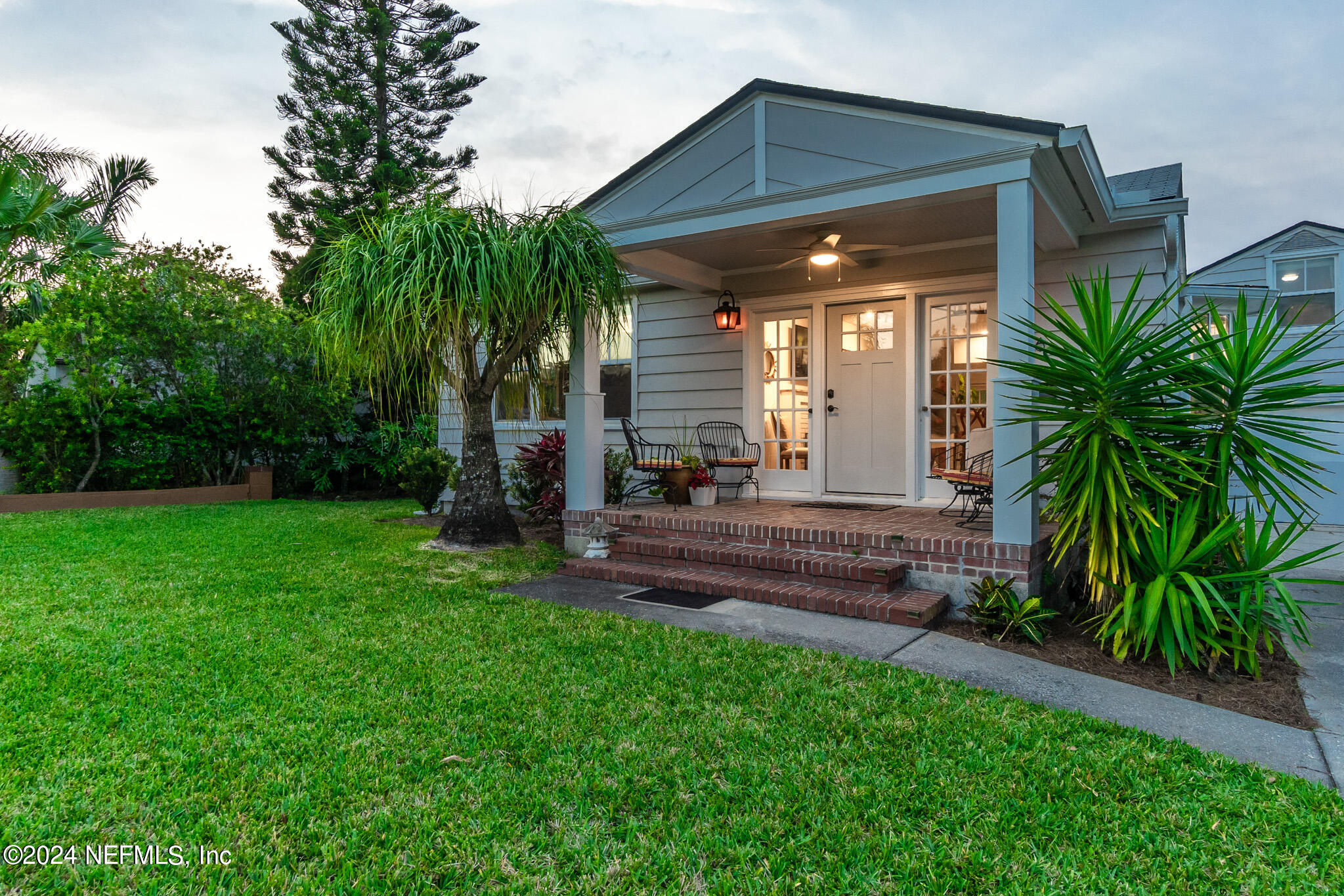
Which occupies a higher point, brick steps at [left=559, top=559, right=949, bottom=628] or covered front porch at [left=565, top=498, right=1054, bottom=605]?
covered front porch at [left=565, top=498, right=1054, bottom=605]

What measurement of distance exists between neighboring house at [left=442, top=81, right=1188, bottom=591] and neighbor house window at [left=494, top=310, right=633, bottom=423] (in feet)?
0.34

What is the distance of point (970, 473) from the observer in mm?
4555

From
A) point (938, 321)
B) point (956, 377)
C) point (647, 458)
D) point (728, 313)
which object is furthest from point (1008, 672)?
point (647, 458)

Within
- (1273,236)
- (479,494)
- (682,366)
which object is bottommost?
(479,494)

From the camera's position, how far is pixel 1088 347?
3.32 m

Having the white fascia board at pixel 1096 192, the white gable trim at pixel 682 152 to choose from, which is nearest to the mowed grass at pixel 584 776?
the white fascia board at pixel 1096 192

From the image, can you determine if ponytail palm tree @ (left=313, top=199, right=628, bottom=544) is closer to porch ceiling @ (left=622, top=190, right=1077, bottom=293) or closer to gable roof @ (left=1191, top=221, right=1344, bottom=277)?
porch ceiling @ (left=622, top=190, right=1077, bottom=293)

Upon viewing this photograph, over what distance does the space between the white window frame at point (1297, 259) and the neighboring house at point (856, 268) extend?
22.2 ft

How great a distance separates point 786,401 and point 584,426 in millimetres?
A: 2142

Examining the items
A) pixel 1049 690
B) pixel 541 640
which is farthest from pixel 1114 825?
pixel 541 640

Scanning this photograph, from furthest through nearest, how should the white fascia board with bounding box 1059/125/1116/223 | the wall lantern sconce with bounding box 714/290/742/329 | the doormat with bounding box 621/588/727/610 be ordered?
the wall lantern sconce with bounding box 714/290/742/329
the doormat with bounding box 621/588/727/610
the white fascia board with bounding box 1059/125/1116/223

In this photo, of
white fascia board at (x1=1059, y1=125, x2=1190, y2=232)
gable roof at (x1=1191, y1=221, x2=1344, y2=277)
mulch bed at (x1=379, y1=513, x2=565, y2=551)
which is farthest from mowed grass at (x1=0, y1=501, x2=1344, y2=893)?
gable roof at (x1=1191, y1=221, x2=1344, y2=277)

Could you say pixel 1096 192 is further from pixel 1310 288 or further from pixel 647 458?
pixel 1310 288

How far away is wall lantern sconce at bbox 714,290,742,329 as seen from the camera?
6.84m
